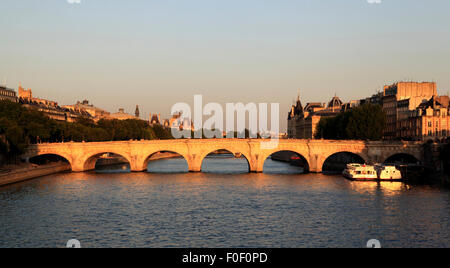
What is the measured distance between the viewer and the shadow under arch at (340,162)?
85312 mm

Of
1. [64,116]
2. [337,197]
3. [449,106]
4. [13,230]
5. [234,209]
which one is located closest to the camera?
[13,230]

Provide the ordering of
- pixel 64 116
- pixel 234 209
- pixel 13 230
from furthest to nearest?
1. pixel 64 116
2. pixel 234 209
3. pixel 13 230

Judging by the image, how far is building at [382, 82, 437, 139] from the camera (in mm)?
97000

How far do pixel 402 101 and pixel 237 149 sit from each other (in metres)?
38.0

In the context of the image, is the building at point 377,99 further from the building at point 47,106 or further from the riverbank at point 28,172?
the building at point 47,106

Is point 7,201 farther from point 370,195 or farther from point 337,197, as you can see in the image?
point 370,195

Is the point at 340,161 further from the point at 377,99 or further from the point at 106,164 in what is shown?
the point at 106,164

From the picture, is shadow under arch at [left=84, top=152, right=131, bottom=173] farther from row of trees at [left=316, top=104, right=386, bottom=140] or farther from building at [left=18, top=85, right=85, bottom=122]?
row of trees at [left=316, top=104, right=386, bottom=140]

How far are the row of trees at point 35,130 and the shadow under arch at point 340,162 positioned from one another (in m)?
39.5

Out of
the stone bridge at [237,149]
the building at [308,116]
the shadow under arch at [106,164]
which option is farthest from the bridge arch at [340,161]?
the shadow under arch at [106,164]

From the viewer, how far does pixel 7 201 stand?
4734cm

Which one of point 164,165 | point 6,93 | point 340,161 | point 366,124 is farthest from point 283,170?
point 6,93
